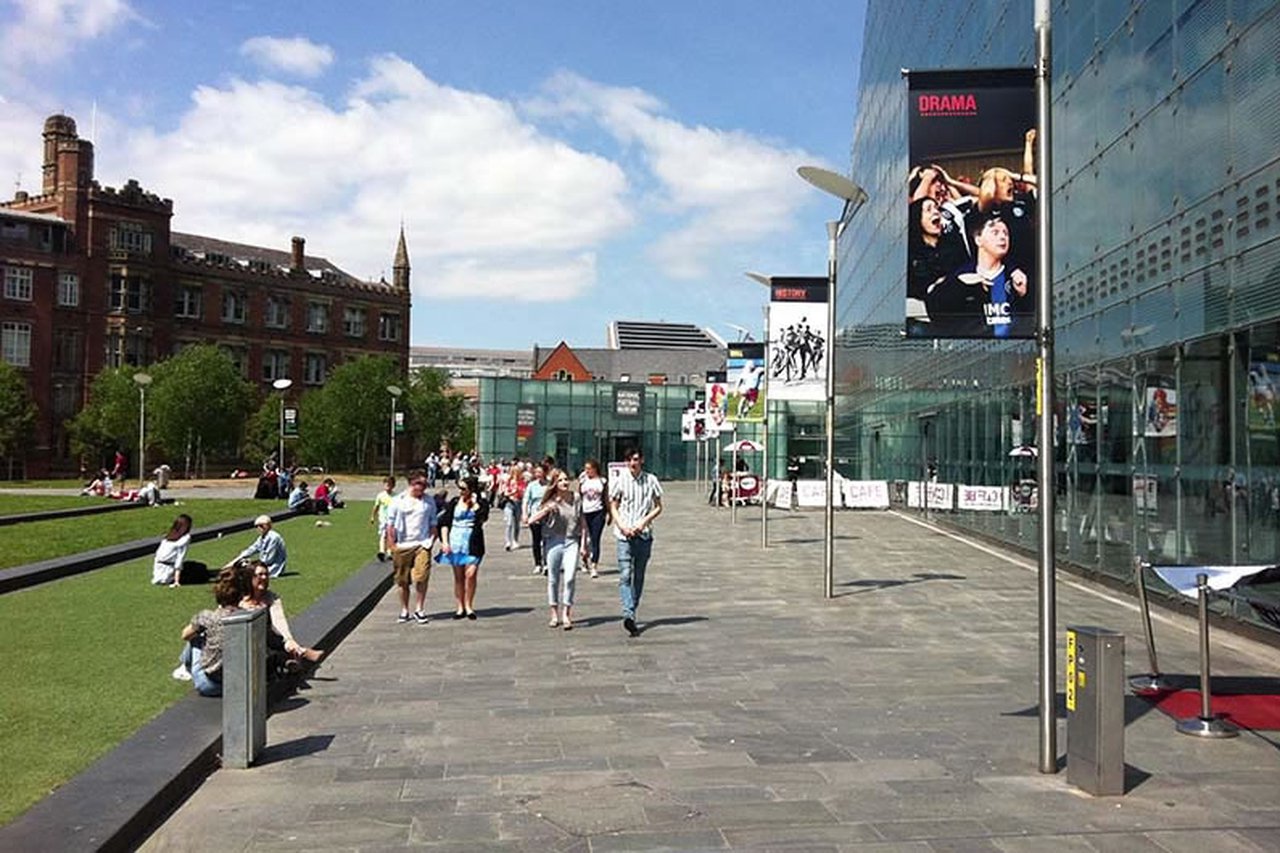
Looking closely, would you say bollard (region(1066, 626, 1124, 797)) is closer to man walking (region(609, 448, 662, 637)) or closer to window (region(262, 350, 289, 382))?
man walking (region(609, 448, 662, 637))

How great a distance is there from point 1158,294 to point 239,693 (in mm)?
13000

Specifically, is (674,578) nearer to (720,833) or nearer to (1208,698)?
(1208,698)

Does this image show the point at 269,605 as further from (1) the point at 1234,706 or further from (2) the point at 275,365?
(2) the point at 275,365

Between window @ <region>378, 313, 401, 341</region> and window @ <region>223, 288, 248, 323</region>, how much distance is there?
13535 mm

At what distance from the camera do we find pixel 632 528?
12.4 meters

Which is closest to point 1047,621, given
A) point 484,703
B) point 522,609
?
point 484,703

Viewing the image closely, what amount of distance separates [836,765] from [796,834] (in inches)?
56.1

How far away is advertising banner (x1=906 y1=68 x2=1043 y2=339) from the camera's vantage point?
7.86 meters

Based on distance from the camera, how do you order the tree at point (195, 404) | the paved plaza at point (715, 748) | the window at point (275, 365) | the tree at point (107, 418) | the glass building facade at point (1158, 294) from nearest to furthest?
the paved plaza at point (715, 748)
the glass building facade at point (1158, 294)
the tree at point (195, 404)
the tree at point (107, 418)
the window at point (275, 365)

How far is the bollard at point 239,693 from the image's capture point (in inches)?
278

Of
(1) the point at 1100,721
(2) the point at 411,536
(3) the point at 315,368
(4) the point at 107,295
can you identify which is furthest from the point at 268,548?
(3) the point at 315,368

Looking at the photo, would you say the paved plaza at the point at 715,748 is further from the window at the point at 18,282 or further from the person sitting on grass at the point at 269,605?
the window at the point at 18,282

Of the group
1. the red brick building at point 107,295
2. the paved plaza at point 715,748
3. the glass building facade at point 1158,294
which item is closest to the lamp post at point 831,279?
the paved plaza at point 715,748

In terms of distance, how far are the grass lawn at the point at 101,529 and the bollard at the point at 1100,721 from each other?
53.0ft
